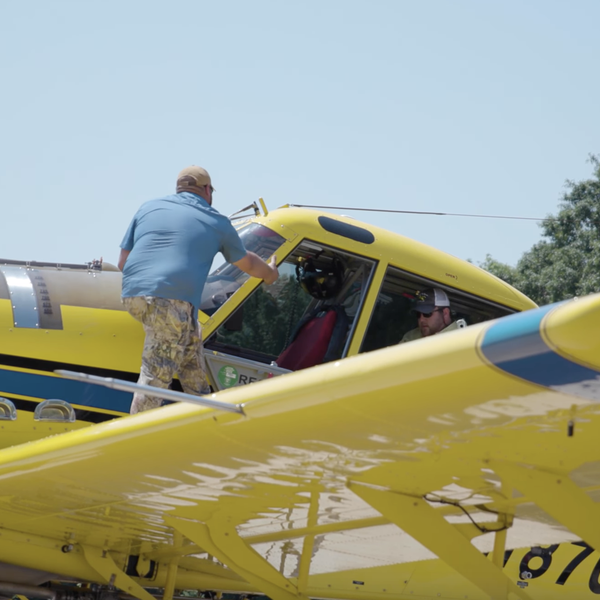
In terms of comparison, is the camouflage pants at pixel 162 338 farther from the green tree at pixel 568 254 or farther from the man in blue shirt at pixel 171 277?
the green tree at pixel 568 254

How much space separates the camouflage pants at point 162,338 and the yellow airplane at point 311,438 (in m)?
0.21

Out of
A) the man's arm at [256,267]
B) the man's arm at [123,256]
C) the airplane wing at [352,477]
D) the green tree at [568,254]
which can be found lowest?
the airplane wing at [352,477]

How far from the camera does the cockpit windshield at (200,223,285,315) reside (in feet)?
17.9

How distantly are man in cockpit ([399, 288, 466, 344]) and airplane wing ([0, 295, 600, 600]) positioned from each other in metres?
1.53

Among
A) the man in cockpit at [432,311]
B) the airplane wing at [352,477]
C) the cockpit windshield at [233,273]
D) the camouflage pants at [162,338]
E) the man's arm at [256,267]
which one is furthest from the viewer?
the man in cockpit at [432,311]

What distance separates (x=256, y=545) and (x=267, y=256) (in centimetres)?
177

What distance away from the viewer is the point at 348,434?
298cm

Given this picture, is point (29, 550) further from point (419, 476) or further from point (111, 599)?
point (419, 476)

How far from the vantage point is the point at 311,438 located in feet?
10.1

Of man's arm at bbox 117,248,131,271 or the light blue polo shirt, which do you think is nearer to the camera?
the light blue polo shirt

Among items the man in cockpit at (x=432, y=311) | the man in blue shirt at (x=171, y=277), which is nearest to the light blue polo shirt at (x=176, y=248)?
the man in blue shirt at (x=171, y=277)

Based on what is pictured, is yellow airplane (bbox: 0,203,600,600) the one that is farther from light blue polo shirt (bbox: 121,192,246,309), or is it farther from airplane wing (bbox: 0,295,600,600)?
light blue polo shirt (bbox: 121,192,246,309)

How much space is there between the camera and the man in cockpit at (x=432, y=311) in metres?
6.08

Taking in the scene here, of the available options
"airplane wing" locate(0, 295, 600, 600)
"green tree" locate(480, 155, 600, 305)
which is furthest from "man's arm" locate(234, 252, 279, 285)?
"green tree" locate(480, 155, 600, 305)
